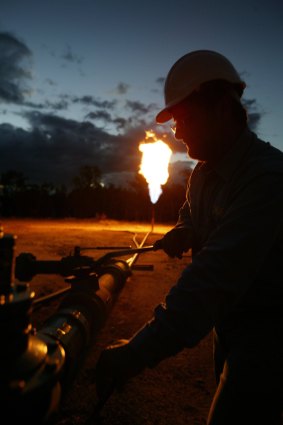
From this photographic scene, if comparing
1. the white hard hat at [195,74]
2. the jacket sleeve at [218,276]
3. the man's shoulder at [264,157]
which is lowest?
the jacket sleeve at [218,276]

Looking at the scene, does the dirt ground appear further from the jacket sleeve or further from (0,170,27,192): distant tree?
(0,170,27,192): distant tree

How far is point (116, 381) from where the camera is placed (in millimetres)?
1341

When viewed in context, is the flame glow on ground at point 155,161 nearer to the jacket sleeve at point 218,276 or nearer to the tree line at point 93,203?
the jacket sleeve at point 218,276

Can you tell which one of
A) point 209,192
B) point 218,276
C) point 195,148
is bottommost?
point 218,276

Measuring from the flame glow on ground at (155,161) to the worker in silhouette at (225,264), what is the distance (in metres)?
5.44

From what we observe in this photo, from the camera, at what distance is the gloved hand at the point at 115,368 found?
4.40 feet

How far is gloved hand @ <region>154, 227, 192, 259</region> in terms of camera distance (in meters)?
2.43

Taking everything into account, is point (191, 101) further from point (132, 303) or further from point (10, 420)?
point (132, 303)

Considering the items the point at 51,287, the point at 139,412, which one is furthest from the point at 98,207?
the point at 139,412

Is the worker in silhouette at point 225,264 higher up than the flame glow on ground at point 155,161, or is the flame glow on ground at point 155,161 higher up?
the flame glow on ground at point 155,161

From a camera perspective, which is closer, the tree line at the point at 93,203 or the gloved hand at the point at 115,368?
the gloved hand at the point at 115,368

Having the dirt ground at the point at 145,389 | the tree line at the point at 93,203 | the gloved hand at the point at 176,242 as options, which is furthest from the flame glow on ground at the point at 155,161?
the tree line at the point at 93,203

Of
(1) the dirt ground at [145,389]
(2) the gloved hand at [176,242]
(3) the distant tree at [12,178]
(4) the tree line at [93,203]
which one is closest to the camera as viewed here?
(2) the gloved hand at [176,242]

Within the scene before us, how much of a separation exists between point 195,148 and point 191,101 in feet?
0.96
